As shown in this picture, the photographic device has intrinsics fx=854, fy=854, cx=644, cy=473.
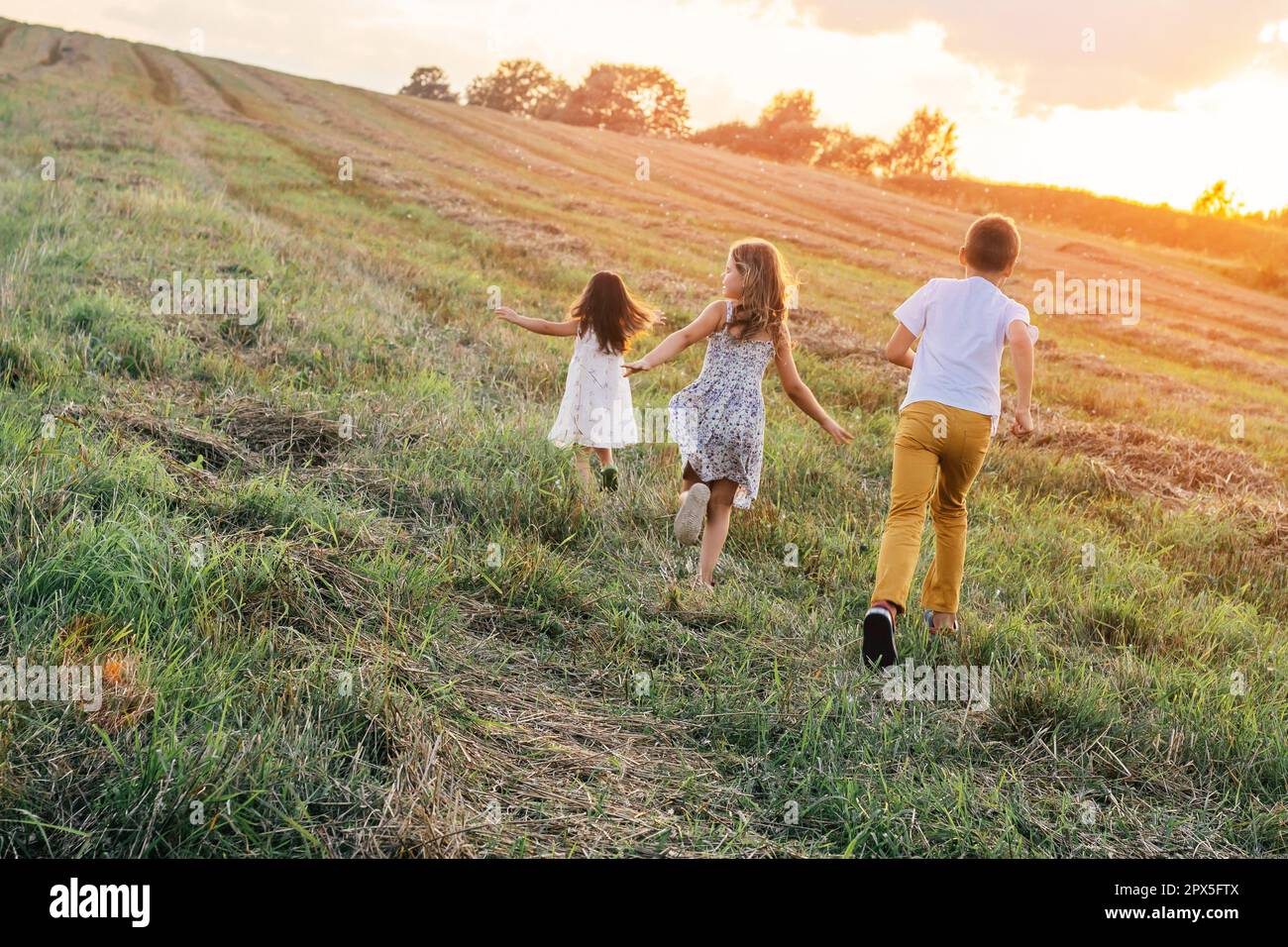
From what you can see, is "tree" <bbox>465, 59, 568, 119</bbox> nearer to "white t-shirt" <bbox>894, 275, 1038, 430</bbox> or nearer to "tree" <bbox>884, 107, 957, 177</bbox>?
"tree" <bbox>884, 107, 957, 177</bbox>

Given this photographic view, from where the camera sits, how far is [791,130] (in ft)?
193

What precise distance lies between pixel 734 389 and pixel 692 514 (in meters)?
0.81

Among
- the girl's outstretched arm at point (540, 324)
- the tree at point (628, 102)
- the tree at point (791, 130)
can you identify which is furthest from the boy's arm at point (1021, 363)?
the tree at point (628, 102)

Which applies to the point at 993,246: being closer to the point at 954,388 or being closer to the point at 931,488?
the point at 954,388

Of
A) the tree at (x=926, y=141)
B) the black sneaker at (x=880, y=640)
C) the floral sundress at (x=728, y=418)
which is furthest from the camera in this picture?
the tree at (x=926, y=141)

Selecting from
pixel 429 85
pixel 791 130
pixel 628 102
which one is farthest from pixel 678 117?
pixel 429 85

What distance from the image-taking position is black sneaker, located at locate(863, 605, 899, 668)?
3777 mm

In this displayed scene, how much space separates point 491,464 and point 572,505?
770mm

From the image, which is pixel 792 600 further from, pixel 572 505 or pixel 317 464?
pixel 317 464

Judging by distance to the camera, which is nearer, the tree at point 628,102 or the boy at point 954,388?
the boy at point 954,388

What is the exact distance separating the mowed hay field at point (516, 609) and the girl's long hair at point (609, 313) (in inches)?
32.6

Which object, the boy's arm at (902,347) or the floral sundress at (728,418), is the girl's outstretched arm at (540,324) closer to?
the floral sundress at (728,418)

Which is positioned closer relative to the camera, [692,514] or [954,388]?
[954,388]

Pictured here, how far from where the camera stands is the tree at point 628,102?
64.9 meters
